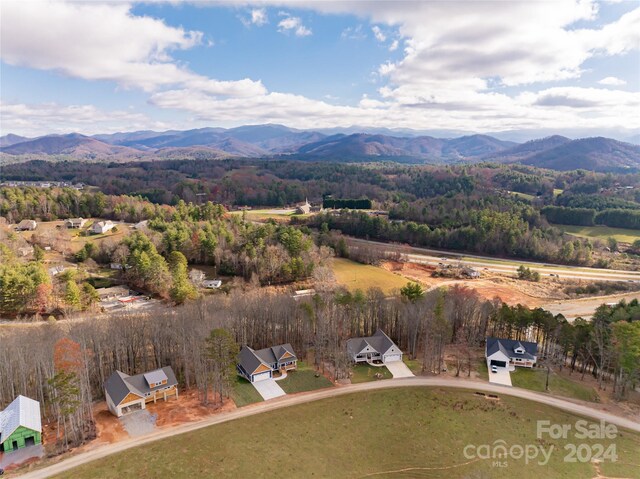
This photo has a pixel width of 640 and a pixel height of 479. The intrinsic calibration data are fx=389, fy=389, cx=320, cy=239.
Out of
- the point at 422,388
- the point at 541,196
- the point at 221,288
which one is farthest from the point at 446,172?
the point at 422,388

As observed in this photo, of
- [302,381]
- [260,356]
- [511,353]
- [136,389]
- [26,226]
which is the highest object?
[26,226]

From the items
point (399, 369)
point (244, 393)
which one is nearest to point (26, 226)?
point (244, 393)

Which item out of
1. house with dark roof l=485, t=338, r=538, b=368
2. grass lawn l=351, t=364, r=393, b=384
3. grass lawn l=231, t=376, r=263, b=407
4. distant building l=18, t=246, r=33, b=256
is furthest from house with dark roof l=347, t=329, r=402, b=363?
distant building l=18, t=246, r=33, b=256

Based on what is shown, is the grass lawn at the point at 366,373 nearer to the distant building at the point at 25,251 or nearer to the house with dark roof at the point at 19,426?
the house with dark roof at the point at 19,426

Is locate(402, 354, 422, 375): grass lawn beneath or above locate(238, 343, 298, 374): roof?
beneath

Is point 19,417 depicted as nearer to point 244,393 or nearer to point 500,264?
point 244,393

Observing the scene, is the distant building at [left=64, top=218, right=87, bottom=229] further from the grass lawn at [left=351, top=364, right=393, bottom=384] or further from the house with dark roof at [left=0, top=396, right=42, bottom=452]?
the grass lawn at [left=351, top=364, right=393, bottom=384]

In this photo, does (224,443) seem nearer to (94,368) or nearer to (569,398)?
(94,368)
